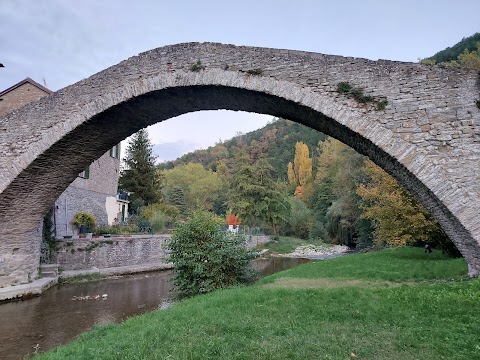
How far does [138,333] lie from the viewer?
5082mm

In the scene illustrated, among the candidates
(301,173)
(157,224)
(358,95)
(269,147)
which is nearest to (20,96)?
(157,224)

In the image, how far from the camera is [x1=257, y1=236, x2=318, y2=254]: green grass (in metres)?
30.2

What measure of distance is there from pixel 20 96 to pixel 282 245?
73.2ft

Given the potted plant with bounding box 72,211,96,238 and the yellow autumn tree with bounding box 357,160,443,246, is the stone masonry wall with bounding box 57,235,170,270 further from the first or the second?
the yellow autumn tree with bounding box 357,160,443,246

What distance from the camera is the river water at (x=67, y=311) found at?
721 cm

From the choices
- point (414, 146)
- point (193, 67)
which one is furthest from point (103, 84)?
point (414, 146)

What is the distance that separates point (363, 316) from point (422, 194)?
2.58 meters

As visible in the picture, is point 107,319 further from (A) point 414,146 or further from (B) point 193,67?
(A) point 414,146

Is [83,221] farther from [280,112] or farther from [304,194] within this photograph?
[304,194]

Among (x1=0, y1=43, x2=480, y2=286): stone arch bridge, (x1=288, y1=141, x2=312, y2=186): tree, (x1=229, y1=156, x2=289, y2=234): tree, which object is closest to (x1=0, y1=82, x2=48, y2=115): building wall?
(x1=0, y1=43, x2=480, y2=286): stone arch bridge

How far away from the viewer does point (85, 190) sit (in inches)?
802

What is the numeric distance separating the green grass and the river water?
1724cm

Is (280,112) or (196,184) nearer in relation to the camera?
(280,112)

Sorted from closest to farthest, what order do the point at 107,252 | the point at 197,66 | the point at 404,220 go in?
the point at 197,66 < the point at 404,220 < the point at 107,252
